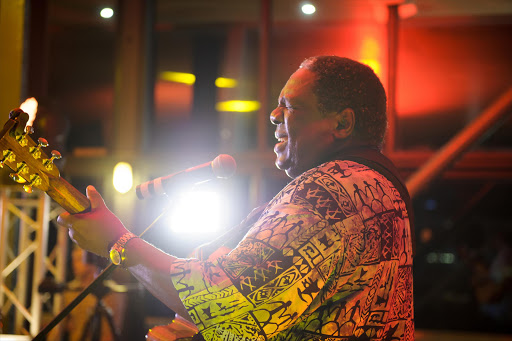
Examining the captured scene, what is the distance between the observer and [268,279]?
4.67 feet

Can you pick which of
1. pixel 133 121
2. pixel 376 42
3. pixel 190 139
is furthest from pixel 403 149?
pixel 133 121

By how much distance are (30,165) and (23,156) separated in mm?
34

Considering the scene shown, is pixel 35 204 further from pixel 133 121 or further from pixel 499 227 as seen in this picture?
pixel 499 227

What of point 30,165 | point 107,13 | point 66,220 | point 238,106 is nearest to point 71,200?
point 66,220

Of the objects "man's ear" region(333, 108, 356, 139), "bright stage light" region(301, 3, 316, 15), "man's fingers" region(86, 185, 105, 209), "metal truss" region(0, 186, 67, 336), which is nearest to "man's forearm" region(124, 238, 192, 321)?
"man's fingers" region(86, 185, 105, 209)

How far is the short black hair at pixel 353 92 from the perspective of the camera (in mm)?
1708

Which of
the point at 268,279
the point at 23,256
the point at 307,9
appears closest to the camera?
the point at 268,279

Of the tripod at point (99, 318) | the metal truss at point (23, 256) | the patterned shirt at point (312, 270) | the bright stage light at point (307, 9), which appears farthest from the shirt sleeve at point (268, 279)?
the bright stage light at point (307, 9)

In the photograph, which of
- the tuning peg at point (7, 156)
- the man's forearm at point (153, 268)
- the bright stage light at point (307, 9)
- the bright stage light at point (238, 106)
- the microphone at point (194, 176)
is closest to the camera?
the man's forearm at point (153, 268)

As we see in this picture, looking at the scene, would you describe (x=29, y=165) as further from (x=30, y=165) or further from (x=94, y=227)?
(x=94, y=227)

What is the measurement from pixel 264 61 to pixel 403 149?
1.85 metres

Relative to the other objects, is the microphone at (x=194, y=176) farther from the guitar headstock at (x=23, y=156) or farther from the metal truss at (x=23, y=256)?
the metal truss at (x=23, y=256)

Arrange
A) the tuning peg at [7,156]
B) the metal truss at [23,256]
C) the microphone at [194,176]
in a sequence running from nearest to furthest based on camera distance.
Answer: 1. the tuning peg at [7,156]
2. the microphone at [194,176]
3. the metal truss at [23,256]

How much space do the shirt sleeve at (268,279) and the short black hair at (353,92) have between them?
39 centimetres
